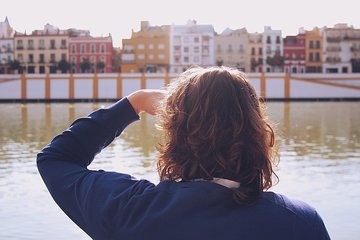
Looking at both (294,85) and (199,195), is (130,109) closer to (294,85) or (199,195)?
(199,195)

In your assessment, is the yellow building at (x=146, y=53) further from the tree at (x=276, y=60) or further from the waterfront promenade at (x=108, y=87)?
the waterfront promenade at (x=108, y=87)

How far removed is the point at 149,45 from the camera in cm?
5531

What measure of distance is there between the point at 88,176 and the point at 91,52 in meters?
53.6

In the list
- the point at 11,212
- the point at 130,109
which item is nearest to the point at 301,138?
the point at 11,212

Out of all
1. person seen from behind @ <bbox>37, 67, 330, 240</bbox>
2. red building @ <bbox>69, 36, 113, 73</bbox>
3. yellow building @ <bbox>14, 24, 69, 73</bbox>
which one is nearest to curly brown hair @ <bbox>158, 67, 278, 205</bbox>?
person seen from behind @ <bbox>37, 67, 330, 240</bbox>

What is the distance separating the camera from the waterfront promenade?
43.9 m

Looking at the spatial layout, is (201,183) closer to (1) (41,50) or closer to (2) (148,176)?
(2) (148,176)

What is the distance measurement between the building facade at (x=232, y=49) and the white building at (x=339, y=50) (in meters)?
6.05

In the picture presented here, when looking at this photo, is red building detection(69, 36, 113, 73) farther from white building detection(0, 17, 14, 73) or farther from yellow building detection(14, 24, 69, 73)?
white building detection(0, 17, 14, 73)

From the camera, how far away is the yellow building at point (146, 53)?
54875 millimetres

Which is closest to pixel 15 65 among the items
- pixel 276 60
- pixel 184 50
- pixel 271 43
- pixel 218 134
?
pixel 184 50

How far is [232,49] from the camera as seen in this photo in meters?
55.5

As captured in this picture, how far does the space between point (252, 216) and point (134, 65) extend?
54.2 metres

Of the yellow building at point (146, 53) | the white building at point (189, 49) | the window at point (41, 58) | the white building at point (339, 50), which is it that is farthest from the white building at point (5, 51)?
the white building at point (339, 50)
